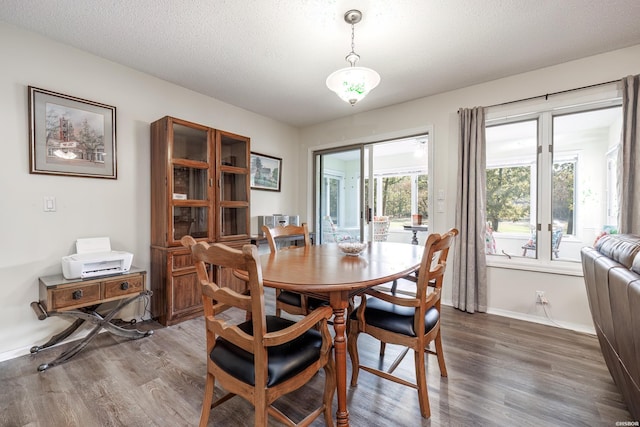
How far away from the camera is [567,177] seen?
2781 millimetres

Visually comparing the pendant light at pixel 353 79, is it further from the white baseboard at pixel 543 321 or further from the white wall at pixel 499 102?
the white baseboard at pixel 543 321

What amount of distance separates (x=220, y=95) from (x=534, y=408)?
3943 millimetres

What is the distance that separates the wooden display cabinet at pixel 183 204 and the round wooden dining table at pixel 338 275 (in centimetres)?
133

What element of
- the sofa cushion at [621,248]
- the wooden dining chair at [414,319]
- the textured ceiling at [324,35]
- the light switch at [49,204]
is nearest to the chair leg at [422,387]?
the wooden dining chair at [414,319]

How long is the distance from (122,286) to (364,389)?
2031 millimetres

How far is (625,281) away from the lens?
1.09 m

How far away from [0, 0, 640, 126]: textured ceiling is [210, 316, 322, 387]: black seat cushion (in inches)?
81.8

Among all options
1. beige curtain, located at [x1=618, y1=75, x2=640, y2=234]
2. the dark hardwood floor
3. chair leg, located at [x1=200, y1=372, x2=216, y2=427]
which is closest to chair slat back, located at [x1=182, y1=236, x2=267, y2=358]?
chair leg, located at [x1=200, y1=372, x2=216, y2=427]

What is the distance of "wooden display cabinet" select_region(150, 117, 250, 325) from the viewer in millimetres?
2641

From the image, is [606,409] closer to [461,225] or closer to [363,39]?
[461,225]

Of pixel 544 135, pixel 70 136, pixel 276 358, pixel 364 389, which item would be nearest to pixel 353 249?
pixel 364 389

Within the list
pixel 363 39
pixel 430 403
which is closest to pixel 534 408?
pixel 430 403

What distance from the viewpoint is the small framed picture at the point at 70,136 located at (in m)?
2.16

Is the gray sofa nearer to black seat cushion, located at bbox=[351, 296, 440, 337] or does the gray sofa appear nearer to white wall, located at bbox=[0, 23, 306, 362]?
black seat cushion, located at bbox=[351, 296, 440, 337]
